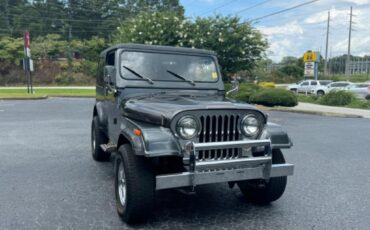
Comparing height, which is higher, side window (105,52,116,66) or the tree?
the tree

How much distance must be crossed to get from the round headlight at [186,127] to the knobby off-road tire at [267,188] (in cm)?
105

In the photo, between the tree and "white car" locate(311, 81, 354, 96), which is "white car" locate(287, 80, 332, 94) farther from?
the tree

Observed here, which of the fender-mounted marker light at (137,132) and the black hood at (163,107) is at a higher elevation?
the black hood at (163,107)

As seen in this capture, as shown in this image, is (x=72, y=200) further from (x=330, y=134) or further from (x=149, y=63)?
(x=330, y=134)

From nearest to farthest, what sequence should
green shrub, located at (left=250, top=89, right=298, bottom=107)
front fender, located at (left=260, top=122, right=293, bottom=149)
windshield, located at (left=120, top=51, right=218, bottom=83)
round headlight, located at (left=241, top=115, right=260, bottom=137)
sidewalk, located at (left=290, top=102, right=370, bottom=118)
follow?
round headlight, located at (left=241, top=115, right=260, bottom=137)
front fender, located at (left=260, top=122, right=293, bottom=149)
windshield, located at (left=120, top=51, right=218, bottom=83)
sidewalk, located at (left=290, top=102, right=370, bottom=118)
green shrub, located at (left=250, top=89, right=298, bottom=107)

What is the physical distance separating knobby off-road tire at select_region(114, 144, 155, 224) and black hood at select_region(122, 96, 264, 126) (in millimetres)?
421

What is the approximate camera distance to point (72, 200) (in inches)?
177

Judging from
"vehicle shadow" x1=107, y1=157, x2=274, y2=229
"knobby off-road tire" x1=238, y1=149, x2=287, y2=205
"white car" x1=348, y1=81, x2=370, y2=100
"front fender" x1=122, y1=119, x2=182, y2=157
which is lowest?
"vehicle shadow" x1=107, y1=157, x2=274, y2=229

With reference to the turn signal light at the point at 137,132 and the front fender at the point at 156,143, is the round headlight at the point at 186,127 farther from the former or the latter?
the turn signal light at the point at 137,132

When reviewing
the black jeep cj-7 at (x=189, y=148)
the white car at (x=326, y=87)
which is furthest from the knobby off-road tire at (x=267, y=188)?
the white car at (x=326, y=87)

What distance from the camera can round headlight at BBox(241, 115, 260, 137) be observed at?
12.3ft

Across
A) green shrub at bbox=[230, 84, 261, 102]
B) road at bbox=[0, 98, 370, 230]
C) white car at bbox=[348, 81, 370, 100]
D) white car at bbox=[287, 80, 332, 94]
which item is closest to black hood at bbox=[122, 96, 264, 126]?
road at bbox=[0, 98, 370, 230]

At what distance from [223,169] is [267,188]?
1022 millimetres

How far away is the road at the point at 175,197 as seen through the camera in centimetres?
388
